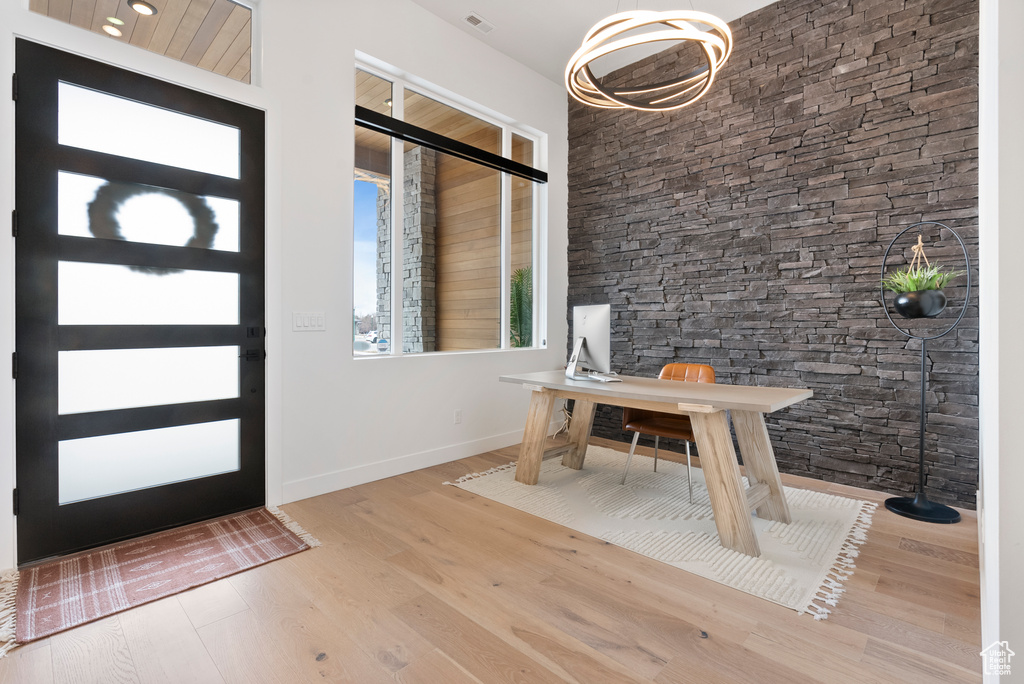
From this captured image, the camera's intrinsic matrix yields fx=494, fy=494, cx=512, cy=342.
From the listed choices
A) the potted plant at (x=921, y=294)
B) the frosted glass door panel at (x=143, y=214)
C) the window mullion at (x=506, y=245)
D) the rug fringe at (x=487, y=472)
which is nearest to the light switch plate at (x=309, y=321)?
the frosted glass door panel at (x=143, y=214)

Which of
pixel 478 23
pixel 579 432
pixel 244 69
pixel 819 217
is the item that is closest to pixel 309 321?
pixel 244 69

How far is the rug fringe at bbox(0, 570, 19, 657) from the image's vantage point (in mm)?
1600

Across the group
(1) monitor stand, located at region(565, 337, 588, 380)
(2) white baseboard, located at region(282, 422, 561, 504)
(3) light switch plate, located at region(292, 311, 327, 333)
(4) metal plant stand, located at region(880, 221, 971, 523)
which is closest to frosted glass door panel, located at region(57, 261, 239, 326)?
(3) light switch plate, located at region(292, 311, 327, 333)

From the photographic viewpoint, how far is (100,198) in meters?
2.28

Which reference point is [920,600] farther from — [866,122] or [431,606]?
[866,122]

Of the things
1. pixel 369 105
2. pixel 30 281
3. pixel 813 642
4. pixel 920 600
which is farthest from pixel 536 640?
pixel 369 105

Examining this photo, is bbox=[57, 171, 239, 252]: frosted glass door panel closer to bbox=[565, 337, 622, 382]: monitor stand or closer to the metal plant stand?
bbox=[565, 337, 622, 382]: monitor stand

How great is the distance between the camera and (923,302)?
8.39 feet

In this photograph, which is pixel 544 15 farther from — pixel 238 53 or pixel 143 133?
pixel 143 133

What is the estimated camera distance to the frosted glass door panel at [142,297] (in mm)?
2225

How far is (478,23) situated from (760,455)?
3544 mm

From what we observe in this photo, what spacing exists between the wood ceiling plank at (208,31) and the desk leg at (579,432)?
2.97 meters

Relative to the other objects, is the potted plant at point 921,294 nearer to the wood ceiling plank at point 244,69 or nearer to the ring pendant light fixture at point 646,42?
the ring pendant light fixture at point 646,42

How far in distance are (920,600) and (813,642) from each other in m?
0.59
